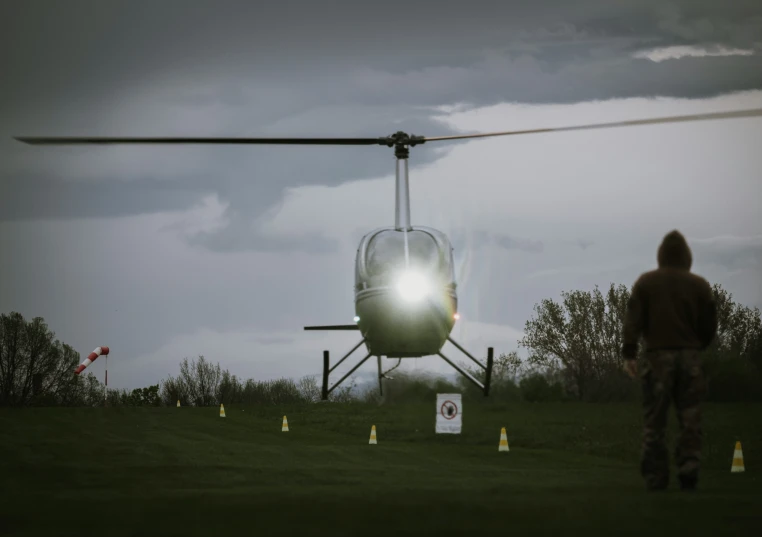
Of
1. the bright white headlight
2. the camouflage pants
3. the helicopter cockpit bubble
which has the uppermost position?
the helicopter cockpit bubble

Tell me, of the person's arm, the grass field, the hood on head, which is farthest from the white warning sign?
the hood on head

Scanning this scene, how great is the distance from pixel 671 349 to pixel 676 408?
49cm

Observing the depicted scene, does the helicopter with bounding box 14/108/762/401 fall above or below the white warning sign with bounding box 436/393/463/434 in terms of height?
above

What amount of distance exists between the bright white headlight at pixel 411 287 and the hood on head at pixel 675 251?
1165 cm

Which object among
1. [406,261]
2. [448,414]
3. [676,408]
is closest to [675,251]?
[676,408]

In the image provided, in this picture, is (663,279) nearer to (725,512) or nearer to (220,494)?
(725,512)

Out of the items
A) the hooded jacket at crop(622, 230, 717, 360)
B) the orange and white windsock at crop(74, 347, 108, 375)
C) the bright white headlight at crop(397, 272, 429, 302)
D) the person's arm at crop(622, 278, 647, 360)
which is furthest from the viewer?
the orange and white windsock at crop(74, 347, 108, 375)

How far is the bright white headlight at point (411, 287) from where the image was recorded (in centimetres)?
2141

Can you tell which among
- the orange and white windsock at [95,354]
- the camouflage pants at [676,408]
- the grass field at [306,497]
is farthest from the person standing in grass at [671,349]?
the orange and white windsock at [95,354]

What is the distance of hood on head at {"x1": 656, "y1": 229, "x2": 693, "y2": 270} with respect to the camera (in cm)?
985

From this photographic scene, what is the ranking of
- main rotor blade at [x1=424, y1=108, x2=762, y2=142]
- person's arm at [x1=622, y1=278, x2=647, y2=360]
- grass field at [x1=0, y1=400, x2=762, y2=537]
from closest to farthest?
grass field at [x1=0, y1=400, x2=762, y2=537]
person's arm at [x1=622, y1=278, x2=647, y2=360]
main rotor blade at [x1=424, y1=108, x2=762, y2=142]

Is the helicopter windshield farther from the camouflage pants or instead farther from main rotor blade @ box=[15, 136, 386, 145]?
the camouflage pants

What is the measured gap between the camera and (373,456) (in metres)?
20.7

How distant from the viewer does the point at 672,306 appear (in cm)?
973
